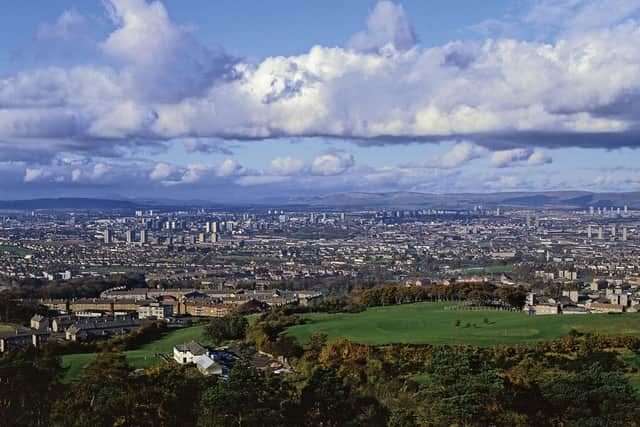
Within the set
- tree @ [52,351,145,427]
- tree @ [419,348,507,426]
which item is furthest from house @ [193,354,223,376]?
tree @ [419,348,507,426]

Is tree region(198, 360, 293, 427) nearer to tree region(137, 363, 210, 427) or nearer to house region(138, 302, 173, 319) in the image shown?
tree region(137, 363, 210, 427)

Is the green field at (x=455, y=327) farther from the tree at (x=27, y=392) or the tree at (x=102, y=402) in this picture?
the tree at (x=27, y=392)

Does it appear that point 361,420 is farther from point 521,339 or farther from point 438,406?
point 521,339

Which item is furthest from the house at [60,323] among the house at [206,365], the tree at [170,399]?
the tree at [170,399]

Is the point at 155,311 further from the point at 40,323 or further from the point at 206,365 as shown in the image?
the point at 206,365

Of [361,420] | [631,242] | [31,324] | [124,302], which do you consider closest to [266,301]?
[124,302]
